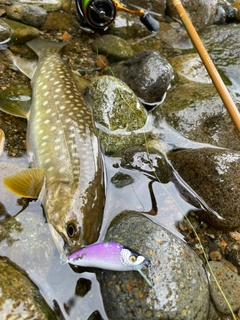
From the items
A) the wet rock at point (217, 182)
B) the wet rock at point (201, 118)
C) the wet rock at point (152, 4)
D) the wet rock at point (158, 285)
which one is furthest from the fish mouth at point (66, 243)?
the wet rock at point (152, 4)

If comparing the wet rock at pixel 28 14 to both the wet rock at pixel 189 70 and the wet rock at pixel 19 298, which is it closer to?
the wet rock at pixel 189 70

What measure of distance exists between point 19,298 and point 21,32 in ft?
12.9

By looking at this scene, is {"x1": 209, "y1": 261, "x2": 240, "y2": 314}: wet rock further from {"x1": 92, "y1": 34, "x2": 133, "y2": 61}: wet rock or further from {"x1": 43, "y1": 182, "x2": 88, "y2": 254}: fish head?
{"x1": 92, "y1": 34, "x2": 133, "y2": 61}: wet rock

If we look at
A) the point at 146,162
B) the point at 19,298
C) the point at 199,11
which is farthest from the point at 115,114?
the point at 199,11

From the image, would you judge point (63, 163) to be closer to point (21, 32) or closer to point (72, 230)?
point (72, 230)

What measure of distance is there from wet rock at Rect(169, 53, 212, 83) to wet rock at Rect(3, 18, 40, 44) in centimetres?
234

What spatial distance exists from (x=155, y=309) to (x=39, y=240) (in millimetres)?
1203

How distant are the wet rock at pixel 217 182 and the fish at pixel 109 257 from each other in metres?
1.31

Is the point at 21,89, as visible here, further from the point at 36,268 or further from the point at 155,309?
the point at 155,309

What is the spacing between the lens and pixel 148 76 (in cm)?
→ 464

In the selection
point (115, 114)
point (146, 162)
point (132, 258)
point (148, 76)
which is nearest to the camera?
point (132, 258)

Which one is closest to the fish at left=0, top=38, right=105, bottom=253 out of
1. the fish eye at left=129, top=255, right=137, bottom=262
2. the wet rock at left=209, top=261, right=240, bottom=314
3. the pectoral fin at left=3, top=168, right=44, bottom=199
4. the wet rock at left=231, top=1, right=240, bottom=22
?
the pectoral fin at left=3, top=168, right=44, bottom=199

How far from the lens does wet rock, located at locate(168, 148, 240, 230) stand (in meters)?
3.52

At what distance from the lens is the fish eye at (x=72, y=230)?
2858 mm
